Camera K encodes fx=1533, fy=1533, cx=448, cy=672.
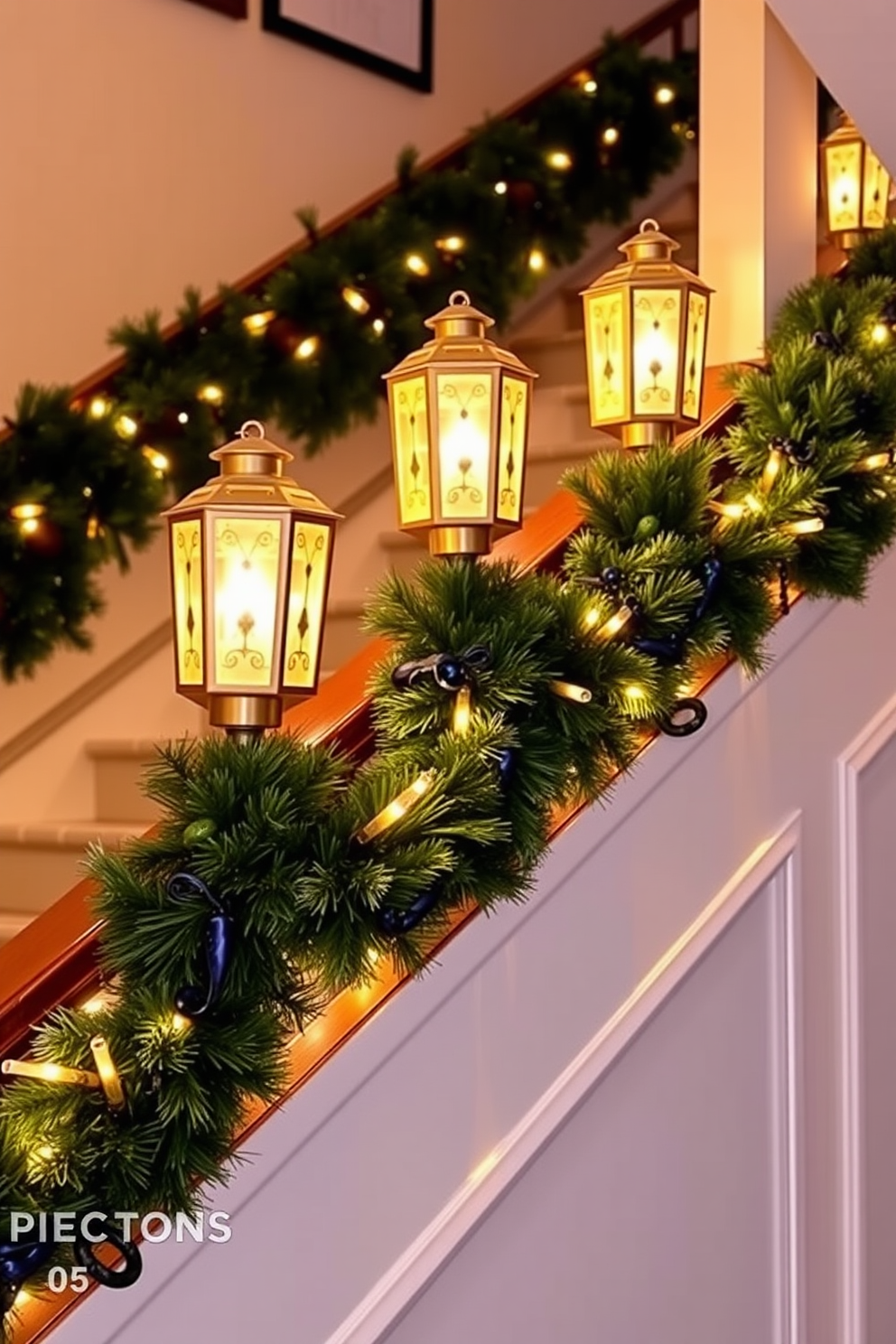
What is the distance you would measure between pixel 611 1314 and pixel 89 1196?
0.84m

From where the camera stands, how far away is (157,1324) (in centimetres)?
128

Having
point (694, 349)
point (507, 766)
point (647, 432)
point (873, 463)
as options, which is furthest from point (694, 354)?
point (507, 766)

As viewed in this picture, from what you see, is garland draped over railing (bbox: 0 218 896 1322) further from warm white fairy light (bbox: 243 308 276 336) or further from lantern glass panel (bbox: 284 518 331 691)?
warm white fairy light (bbox: 243 308 276 336)

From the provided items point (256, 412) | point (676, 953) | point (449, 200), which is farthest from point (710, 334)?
point (449, 200)

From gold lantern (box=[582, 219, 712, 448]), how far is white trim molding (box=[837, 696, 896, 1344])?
584 mm

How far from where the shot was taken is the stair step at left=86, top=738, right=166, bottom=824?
9.54ft

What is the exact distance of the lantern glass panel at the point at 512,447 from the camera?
1.61 metres

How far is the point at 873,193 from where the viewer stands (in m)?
2.41

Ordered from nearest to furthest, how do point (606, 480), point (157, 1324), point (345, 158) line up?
point (157, 1324) → point (606, 480) → point (345, 158)

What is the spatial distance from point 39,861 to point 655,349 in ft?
4.71

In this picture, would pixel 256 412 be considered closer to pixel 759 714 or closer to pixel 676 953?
pixel 759 714

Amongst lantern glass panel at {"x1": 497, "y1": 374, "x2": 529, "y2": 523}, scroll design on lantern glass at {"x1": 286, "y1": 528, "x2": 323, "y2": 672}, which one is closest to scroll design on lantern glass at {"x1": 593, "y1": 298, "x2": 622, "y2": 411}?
lantern glass panel at {"x1": 497, "y1": 374, "x2": 529, "y2": 523}

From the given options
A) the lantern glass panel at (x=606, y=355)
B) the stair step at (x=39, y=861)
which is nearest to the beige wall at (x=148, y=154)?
the stair step at (x=39, y=861)

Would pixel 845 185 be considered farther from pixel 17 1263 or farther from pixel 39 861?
pixel 17 1263
